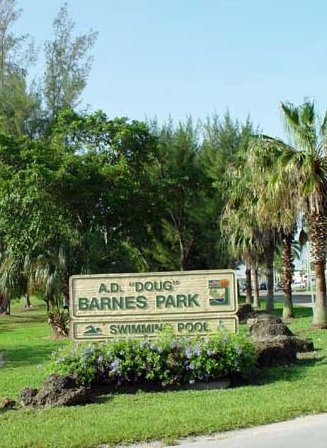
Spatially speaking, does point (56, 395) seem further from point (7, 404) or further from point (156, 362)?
point (156, 362)

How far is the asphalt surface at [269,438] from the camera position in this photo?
6770 mm

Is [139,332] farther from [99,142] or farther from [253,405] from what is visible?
[99,142]

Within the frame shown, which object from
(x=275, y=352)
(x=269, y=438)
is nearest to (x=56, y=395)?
(x=269, y=438)

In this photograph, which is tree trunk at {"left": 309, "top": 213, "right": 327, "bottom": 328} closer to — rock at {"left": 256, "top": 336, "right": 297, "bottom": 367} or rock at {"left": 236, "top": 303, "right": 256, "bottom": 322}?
rock at {"left": 236, "top": 303, "right": 256, "bottom": 322}

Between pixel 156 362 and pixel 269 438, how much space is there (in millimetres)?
3314

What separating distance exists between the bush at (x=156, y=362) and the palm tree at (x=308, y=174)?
9.67m

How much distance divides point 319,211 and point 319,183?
0.95 m

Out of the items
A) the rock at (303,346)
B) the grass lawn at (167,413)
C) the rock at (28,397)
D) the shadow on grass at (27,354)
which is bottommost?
the shadow on grass at (27,354)

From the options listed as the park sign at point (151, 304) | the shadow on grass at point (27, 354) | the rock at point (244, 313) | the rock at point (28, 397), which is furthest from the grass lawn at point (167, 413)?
the rock at point (244, 313)

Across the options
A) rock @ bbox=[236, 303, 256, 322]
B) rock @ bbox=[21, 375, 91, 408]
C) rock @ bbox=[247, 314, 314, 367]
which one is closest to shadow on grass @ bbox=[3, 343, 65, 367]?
rock @ bbox=[247, 314, 314, 367]

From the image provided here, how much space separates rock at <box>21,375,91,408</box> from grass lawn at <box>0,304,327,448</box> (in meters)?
0.25

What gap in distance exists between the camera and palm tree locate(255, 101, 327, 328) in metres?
19.3

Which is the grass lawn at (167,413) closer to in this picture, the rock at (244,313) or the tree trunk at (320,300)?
the tree trunk at (320,300)

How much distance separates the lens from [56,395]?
363 inches
